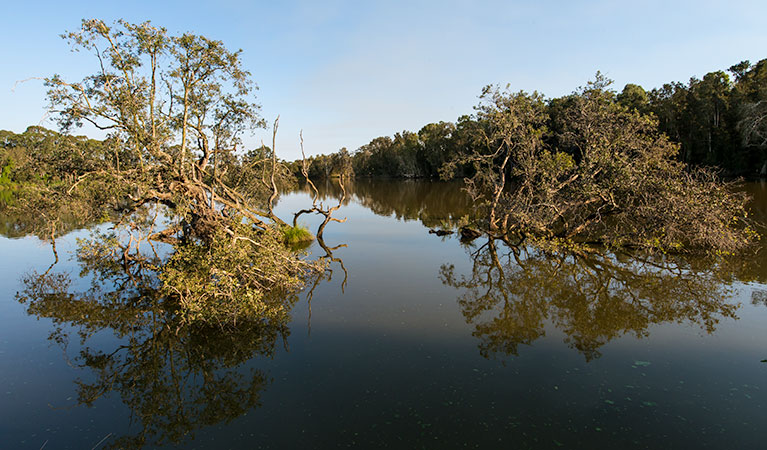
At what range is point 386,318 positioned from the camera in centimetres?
965

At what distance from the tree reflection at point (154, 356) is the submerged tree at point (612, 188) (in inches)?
461

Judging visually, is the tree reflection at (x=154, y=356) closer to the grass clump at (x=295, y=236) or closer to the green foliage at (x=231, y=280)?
the green foliage at (x=231, y=280)

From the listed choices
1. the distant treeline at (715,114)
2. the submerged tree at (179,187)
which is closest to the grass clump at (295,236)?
the submerged tree at (179,187)

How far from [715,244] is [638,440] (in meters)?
11.6

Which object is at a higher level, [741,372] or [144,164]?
[144,164]

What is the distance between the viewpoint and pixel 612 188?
1504 centimetres

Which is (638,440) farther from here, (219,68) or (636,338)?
(219,68)

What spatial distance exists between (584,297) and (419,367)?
584 cm

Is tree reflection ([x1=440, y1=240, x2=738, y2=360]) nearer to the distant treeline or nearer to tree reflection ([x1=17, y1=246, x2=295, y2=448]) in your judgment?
tree reflection ([x1=17, y1=246, x2=295, y2=448])

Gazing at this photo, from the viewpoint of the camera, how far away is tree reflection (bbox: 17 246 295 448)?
6.02 m

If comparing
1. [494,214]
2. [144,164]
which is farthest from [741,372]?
[144,164]

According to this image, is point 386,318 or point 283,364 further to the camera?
point 386,318

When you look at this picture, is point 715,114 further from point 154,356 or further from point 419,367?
point 154,356

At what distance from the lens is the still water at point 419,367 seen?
552cm
